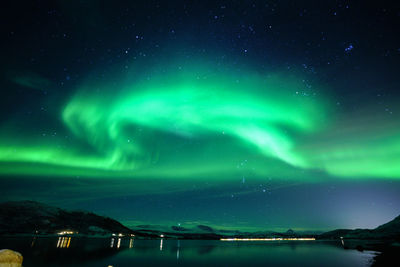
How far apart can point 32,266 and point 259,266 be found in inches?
1922

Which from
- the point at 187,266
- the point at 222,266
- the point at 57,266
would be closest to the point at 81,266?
the point at 57,266

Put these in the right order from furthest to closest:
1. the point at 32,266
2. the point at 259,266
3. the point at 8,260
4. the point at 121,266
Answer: the point at 259,266
the point at 121,266
the point at 32,266
the point at 8,260

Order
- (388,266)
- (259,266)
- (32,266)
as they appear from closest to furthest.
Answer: (32,266) < (388,266) < (259,266)

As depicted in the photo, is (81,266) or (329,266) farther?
(329,266)

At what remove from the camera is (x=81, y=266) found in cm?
5222

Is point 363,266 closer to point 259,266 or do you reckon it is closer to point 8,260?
point 259,266

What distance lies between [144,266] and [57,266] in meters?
17.8

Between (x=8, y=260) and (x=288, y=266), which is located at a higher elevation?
(x=8, y=260)

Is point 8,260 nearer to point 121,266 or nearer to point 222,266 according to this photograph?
point 121,266

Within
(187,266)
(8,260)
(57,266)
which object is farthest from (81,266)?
(8,260)

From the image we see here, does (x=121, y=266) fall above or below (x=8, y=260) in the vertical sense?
below

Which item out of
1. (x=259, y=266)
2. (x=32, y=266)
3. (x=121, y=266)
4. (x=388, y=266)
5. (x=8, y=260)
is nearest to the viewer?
(x=8, y=260)

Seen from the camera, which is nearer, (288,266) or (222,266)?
(222,266)

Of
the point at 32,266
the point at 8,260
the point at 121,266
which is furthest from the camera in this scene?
the point at 121,266
